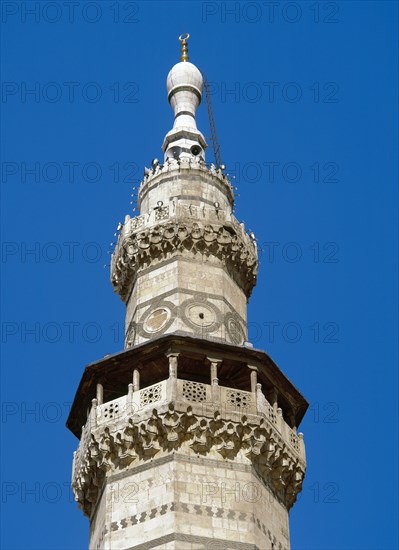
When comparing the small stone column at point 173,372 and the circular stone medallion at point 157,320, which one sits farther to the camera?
the circular stone medallion at point 157,320

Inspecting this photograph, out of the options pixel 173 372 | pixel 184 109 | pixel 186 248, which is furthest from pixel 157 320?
pixel 184 109

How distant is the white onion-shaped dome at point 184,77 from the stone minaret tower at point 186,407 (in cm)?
404

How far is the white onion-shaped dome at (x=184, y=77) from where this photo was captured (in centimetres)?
3319

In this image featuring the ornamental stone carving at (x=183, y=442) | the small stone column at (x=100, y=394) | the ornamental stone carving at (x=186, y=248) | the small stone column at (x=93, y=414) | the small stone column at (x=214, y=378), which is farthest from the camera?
the ornamental stone carving at (x=186, y=248)

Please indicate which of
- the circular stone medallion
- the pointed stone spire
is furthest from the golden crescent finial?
the circular stone medallion

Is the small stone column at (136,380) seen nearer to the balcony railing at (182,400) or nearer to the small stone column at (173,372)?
the balcony railing at (182,400)

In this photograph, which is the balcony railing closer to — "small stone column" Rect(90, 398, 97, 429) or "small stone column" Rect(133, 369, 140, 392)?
"small stone column" Rect(90, 398, 97, 429)

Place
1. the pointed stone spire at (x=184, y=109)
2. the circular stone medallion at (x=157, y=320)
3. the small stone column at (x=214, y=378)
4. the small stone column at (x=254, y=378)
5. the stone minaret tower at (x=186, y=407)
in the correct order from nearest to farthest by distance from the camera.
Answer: the stone minaret tower at (x=186, y=407) → the small stone column at (x=214, y=378) → the small stone column at (x=254, y=378) → the circular stone medallion at (x=157, y=320) → the pointed stone spire at (x=184, y=109)

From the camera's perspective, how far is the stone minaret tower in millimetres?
23969

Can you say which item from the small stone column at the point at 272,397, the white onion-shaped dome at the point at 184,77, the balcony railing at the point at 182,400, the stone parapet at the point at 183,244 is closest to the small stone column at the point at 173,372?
the balcony railing at the point at 182,400

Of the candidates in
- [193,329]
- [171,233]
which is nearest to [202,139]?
[171,233]

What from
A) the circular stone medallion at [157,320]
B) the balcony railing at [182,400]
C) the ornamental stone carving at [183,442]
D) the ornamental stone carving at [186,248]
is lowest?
the ornamental stone carving at [183,442]

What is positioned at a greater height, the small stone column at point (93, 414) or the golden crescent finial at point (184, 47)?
the golden crescent finial at point (184, 47)

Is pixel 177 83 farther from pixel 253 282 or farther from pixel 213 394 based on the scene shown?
pixel 213 394
